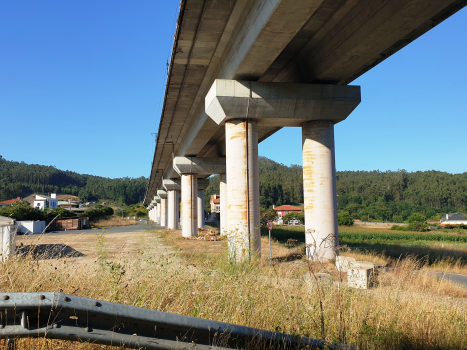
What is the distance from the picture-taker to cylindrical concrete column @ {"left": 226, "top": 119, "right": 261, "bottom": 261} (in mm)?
13211

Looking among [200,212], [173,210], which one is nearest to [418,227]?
[200,212]

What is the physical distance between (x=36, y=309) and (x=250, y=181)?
11316 millimetres

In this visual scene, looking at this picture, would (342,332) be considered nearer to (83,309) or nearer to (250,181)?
(83,309)

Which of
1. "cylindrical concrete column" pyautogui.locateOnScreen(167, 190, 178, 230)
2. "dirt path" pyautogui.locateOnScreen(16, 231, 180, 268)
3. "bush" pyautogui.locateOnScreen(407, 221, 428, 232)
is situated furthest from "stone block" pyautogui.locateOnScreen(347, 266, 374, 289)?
"bush" pyautogui.locateOnScreen(407, 221, 428, 232)

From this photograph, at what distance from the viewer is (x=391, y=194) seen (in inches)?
5502

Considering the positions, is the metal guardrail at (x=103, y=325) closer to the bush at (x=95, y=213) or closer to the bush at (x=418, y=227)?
the bush at (x=418, y=227)

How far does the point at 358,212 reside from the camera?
362 ft

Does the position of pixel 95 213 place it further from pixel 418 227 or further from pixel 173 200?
pixel 418 227

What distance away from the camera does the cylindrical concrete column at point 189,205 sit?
97.9 feet

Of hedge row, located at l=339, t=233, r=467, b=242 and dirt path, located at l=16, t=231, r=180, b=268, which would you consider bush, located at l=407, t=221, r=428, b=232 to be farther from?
dirt path, located at l=16, t=231, r=180, b=268

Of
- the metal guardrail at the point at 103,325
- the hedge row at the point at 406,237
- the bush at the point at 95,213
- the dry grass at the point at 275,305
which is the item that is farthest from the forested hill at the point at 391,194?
the metal guardrail at the point at 103,325

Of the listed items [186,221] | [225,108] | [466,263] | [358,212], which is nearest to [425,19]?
[225,108]

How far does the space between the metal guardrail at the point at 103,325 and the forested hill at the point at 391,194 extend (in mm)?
111660

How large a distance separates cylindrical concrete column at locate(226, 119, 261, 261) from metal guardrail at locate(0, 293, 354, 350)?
9793 millimetres
